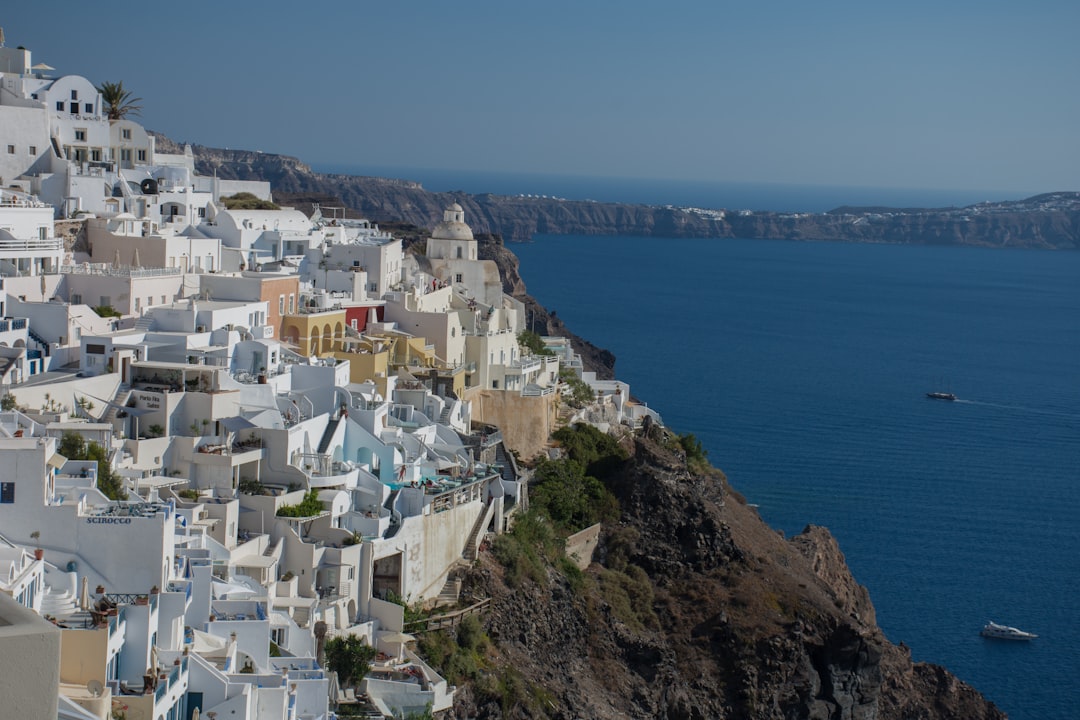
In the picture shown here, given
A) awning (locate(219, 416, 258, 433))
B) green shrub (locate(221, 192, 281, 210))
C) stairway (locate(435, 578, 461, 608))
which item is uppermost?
green shrub (locate(221, 192, 281, 210))

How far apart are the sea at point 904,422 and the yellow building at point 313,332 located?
16739mm

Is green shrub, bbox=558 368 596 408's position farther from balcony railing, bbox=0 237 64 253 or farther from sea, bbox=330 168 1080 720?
balcony railing, bbox=0 237 64 253

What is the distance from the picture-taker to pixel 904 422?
64.8 m

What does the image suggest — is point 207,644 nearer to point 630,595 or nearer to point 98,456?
point 98,456

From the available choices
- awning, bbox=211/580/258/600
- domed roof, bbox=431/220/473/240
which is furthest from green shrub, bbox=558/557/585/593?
domed roof, bbox=431/220/473/240

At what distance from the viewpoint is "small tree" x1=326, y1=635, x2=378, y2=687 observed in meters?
17.9

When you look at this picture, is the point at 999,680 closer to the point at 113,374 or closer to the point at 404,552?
the point at 404,552

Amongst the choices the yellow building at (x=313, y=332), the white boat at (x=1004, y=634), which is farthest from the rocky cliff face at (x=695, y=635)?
the white boat at (x=1004, y=634)

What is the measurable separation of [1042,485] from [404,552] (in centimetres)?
3862

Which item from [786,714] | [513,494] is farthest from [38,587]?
[786,714]

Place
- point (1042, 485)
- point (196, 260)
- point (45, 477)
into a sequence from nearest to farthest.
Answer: point (45, 477)
point (196, 260)
point (1042, 485)

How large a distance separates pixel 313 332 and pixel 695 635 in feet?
28.7

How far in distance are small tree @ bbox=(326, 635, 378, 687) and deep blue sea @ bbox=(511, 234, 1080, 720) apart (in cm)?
1973

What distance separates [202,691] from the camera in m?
13.3
